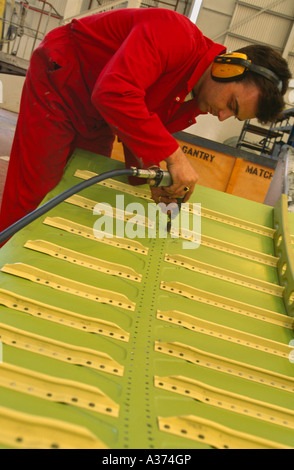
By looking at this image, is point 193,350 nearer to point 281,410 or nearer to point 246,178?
point 281,410

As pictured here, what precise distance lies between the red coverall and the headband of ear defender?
0.11 metres

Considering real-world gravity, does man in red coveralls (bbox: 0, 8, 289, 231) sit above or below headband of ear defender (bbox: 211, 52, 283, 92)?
below

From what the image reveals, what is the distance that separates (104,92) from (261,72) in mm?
779

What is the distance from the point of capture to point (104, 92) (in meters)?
1.56

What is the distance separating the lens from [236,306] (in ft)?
6.21

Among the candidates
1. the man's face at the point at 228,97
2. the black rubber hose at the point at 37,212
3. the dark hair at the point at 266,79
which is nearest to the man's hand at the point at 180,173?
the black rubber hose at the point at 37,212

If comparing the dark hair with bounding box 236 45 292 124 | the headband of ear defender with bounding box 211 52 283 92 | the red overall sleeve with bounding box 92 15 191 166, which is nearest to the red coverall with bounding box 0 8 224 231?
the red overall sleeve with bounding box 92 15 191 166

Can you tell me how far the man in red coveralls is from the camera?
158cm

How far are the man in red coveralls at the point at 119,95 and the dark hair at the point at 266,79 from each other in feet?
0.10

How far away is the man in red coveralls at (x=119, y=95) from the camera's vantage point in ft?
5.17

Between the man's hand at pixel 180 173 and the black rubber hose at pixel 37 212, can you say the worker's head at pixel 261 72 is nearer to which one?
the man's hand at pixel 180 173

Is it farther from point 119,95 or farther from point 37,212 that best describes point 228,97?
point 37,212

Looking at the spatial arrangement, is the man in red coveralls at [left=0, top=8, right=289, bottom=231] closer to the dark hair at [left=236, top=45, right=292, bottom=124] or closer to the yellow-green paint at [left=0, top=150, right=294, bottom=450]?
the dark hair at [left=236, top=45, right=292, bottom=124]
